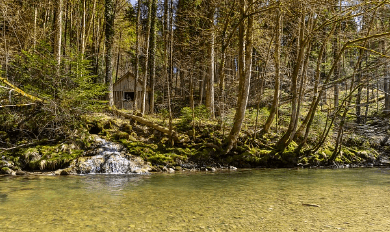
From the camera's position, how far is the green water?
4430 mm

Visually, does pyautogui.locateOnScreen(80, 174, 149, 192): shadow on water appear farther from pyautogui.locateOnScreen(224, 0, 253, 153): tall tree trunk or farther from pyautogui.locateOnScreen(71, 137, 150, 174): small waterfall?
pyautogui.locateOnScreen(224, 0, 253, 153): tall tree trunk

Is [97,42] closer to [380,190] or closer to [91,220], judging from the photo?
[91,220]

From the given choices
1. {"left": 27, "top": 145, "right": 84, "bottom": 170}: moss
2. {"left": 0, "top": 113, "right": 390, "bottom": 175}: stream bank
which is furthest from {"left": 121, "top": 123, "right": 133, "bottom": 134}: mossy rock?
{"left": 27, "top": 145, "right": 84, "bottom": 170}: moss

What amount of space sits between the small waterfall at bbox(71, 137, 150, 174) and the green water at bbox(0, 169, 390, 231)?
6.64 ft

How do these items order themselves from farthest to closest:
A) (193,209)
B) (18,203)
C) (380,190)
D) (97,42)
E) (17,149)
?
(97,42) → (17,149) → (380,190) → (18,203) → (193,209)

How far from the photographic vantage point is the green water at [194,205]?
443cm

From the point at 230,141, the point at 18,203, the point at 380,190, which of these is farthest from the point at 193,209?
the point at 230,141

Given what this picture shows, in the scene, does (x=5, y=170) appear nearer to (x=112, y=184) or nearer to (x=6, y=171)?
(x=6, y=171)

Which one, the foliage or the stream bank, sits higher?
the foliage

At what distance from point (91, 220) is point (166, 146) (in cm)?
824

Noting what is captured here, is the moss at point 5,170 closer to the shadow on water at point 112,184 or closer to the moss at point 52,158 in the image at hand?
the moss at point 52,158

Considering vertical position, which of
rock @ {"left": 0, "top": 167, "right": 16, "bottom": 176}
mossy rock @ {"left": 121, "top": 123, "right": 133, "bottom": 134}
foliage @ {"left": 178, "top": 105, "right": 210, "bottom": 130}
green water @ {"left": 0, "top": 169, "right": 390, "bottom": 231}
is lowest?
rock @ {"left": 0, "top": 167, "right": 16, "bottom": 176}

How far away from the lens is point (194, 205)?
5.70 metres

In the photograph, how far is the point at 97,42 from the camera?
19.2m
